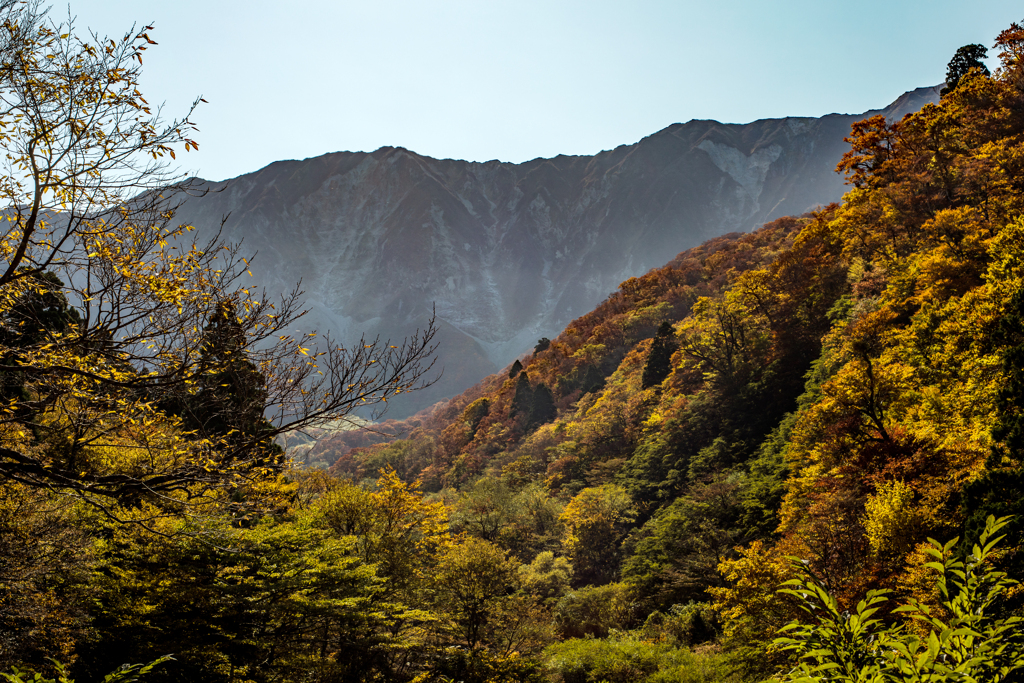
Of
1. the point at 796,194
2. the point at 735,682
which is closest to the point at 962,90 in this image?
the point at 735,682

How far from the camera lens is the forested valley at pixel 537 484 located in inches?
164

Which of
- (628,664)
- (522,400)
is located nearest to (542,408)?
(522,400)

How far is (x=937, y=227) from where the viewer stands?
18.9 m

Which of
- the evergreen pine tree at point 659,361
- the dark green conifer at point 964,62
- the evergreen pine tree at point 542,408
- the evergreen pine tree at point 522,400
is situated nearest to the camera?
the dark green conifer at point 964,62

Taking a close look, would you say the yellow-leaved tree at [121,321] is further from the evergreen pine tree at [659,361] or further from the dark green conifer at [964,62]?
the dark green conifer at [964,62]

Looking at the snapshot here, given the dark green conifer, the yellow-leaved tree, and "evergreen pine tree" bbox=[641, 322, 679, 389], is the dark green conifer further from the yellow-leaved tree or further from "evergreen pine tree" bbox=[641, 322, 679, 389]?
the yellow-leaved tree

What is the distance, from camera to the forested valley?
4160 mm

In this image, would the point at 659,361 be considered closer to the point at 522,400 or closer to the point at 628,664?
the point at 522,400

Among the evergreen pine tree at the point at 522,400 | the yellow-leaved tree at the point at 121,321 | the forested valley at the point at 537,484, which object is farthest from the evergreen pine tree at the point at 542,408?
the yellow-leaved tree at the point at 121,321

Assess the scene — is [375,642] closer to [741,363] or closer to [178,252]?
[178,252]

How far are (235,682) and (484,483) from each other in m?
25.8

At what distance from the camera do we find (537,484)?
34250 millimetres

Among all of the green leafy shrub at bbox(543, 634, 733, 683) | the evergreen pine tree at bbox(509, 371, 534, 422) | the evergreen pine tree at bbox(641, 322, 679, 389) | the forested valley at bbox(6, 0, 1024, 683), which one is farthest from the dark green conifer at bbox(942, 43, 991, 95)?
the evergreen pine tree at bbox(509, 371, 534, 422)

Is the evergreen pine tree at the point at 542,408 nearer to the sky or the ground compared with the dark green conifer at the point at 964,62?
nearer to the ground
